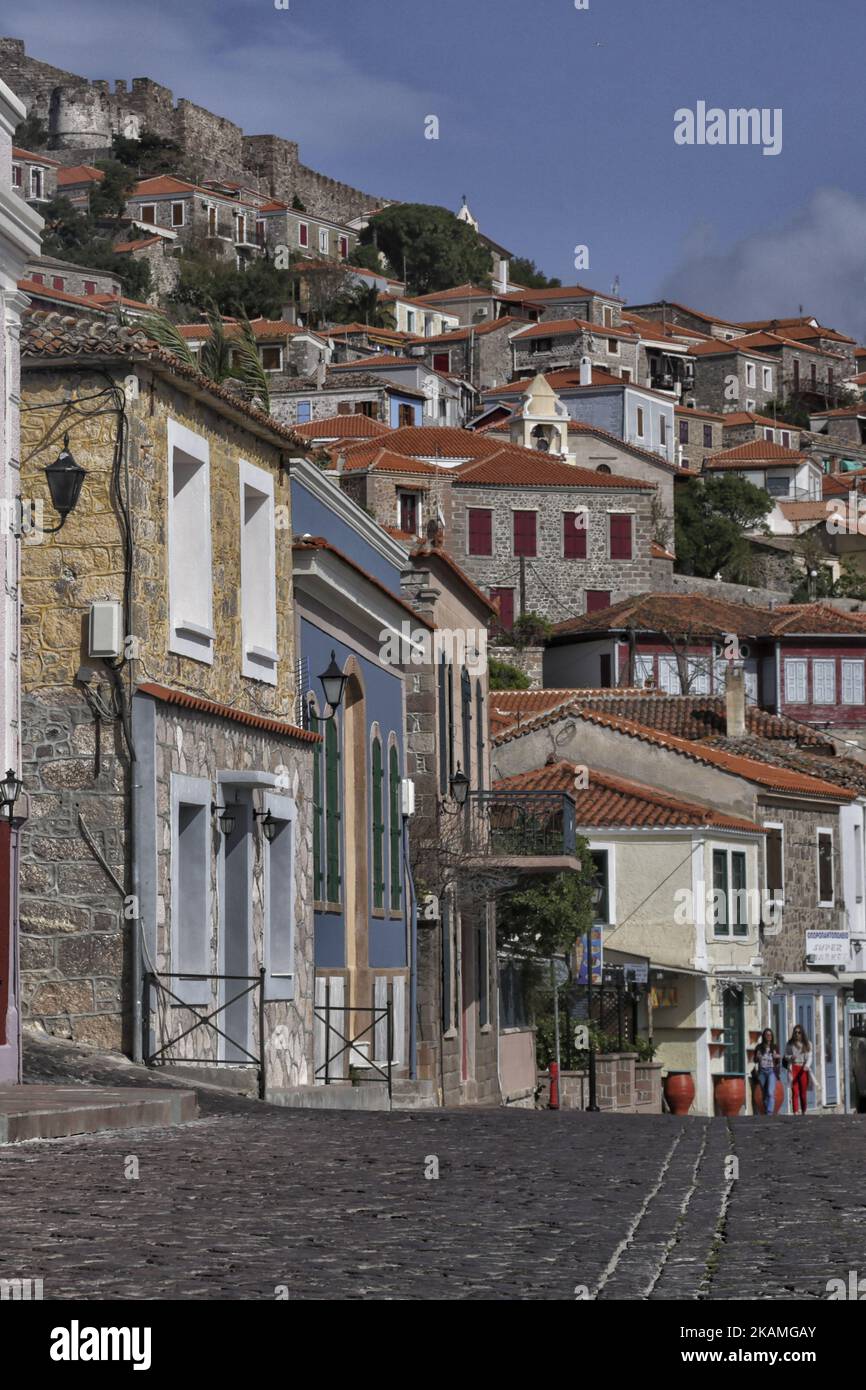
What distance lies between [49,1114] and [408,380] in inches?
3964

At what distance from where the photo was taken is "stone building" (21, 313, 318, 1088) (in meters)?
18.0

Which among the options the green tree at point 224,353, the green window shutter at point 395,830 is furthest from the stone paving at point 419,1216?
the green window shutter at point 395,830

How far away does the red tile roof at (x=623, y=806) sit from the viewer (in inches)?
1731

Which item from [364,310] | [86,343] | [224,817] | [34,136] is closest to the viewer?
[86,343]

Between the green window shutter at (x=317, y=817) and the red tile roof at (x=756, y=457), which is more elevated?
the red tile roof at (x=756, y=457)

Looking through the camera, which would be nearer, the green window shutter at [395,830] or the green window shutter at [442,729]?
the green window shutter at [395,830]

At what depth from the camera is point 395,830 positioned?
28.0m

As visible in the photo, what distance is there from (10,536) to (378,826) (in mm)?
9947

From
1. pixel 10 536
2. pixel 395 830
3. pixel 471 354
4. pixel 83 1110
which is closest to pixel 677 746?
pixel 395 830

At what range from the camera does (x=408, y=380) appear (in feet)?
368

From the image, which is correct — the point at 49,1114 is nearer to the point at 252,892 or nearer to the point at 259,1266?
the point at 259,1266

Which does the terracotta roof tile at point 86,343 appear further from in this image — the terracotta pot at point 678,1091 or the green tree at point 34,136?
the green tree at point 34,136

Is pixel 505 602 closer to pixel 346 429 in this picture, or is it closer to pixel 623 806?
pixel 346 429

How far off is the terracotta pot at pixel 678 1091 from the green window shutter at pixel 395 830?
13.9 m
